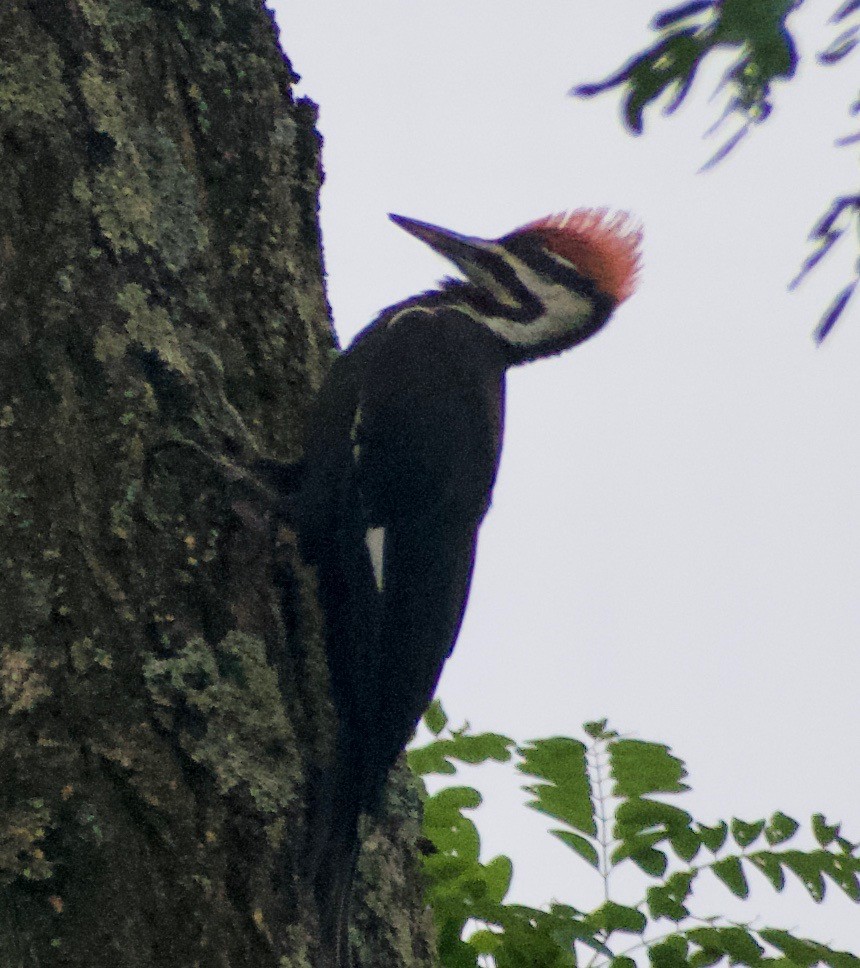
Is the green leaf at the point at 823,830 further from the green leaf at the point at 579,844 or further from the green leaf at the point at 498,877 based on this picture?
the green leaf at the point at 498,877

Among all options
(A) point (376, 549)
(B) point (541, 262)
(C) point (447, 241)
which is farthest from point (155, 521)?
(B) point (541, 262)

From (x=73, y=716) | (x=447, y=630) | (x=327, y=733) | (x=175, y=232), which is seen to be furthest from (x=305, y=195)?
(x=73, y=716)

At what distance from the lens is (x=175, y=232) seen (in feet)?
7.45

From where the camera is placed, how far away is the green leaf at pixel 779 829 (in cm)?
224

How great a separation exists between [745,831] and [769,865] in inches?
2.4

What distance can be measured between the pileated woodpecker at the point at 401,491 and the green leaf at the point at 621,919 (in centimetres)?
36

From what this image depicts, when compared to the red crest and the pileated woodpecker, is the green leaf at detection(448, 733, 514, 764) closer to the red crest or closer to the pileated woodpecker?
the pileated woodpecker

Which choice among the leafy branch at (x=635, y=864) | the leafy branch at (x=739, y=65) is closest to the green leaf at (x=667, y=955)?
the leafy branch at (x=635, y=864)

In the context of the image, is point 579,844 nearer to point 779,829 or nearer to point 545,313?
point 779,829

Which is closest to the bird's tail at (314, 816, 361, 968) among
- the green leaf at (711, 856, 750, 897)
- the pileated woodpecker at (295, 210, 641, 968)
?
the pileated woodpecker at (295, 210, 641, 968)

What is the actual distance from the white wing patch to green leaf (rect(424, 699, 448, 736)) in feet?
0.71

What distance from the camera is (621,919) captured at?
2127 millimetres

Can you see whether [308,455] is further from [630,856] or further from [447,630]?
[630,856]

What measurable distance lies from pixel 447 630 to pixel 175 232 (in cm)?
79
